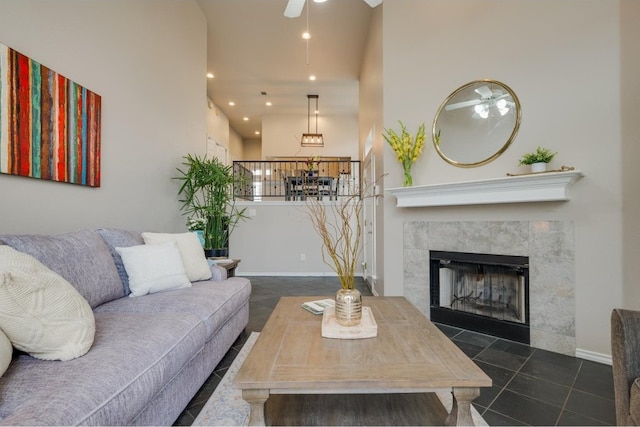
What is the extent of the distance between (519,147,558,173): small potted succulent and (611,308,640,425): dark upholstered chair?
1595mm

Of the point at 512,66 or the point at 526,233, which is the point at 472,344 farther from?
the point at 512,66

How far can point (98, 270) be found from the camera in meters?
1.86

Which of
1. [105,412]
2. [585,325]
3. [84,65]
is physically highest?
[84,65]

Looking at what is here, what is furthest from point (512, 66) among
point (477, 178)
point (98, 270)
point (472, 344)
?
point (98, 270)

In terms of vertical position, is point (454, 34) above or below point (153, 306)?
above

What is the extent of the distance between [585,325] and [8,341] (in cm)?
348

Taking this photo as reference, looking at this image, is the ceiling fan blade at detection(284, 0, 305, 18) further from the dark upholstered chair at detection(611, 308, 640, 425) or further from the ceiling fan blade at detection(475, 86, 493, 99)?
the dark upholstered chair at detection(611, 308, 640, 425)

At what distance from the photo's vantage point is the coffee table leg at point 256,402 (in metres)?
1.11

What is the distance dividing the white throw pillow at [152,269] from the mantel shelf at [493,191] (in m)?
2.22

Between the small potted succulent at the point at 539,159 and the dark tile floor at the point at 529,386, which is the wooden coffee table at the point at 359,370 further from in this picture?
the small potted succulent at the point at 539,159

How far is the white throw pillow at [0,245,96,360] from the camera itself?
41.6 inches

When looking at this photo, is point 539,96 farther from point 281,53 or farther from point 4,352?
point 281,53

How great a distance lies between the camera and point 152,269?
214 cm

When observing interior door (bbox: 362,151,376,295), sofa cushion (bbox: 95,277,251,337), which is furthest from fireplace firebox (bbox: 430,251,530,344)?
sofa cushion (bbox: 95,277,251,337)
